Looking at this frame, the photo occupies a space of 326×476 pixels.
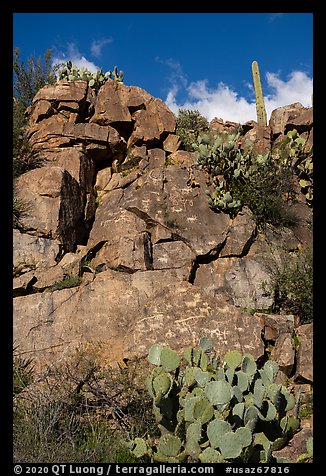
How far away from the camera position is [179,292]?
7055 mm

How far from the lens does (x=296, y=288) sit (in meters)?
8.23

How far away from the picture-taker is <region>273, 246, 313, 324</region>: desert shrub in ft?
26.4

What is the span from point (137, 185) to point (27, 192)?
272 centimetres

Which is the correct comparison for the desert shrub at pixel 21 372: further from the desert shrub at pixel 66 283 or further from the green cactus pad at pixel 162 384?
the green cactus pad at pixel 162 384

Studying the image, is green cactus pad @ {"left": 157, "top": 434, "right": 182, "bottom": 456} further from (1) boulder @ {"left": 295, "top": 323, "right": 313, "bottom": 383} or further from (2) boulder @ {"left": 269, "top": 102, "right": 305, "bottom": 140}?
(2) boulder @ {"left": 269, "top": 102, "right": 305, "bottom": 140}

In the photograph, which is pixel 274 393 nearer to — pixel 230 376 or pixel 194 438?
pixel 230 376

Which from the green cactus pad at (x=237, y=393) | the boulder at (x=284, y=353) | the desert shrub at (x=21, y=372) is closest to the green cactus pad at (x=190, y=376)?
the green cactus pad at (x=237, y=393)

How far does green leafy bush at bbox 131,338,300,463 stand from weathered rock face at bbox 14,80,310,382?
174 cm

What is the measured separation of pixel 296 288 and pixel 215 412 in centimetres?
484

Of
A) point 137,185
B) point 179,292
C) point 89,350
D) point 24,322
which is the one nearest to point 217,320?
point 179,292

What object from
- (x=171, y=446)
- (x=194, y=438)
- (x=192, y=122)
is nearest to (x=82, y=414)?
(x=171, y=446)

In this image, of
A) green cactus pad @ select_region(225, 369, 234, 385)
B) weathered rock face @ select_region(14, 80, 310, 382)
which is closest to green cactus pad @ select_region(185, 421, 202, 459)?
green cactus pad @ select_region(225, 369, 234, 385)

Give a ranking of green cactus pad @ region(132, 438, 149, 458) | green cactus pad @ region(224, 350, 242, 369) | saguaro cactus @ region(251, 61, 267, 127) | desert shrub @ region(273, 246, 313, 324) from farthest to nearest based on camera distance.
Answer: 1. saguaro cactus @ region(251, 61, 267, 127)
2. desert shrub @ region(273, 246, 313, 324)
3. green cactus pad @ region(224, 350, 242, 369)
4. green cactus pad @ region(132, 438, 149, 458)

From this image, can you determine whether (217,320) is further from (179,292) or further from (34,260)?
(34,260)
